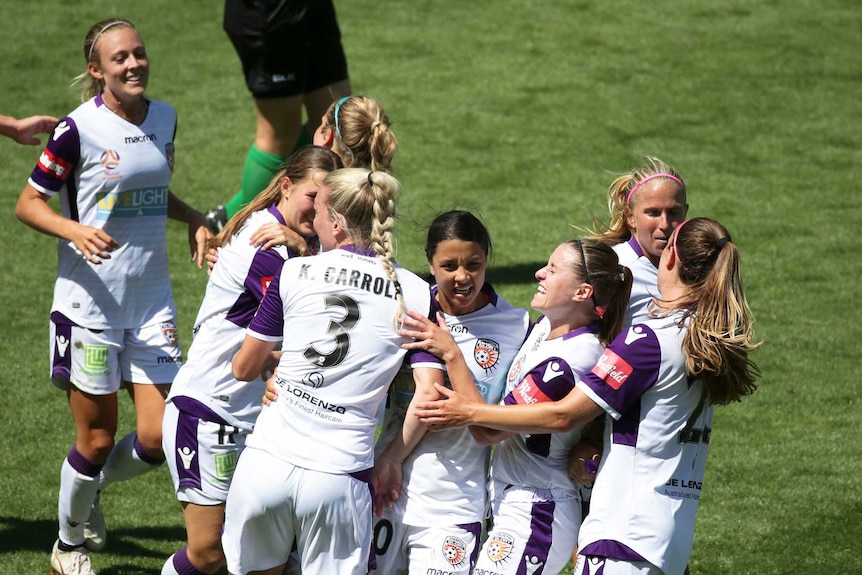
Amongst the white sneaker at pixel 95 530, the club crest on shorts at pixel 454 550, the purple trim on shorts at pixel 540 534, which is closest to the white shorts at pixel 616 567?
the purple trim on shorts at pixel 540 534

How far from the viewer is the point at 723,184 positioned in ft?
30.8

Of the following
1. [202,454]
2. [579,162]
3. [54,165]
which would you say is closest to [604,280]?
[202,454]

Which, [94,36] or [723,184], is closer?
[94,36]

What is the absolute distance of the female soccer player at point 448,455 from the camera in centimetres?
349

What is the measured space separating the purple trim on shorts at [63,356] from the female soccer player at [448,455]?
67.1 inches

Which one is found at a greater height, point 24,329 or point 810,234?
point 810,234

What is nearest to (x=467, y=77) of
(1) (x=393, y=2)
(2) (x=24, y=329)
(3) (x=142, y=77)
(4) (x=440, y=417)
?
(1) (x=393, y=2)

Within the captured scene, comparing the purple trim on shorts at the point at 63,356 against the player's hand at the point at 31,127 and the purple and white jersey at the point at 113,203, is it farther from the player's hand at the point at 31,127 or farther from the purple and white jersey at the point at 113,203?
the player's hand at the point at 31,127

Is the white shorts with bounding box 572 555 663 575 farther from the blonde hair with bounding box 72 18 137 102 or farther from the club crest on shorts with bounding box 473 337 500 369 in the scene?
the blonde hair with bounding box 72 18 137 102

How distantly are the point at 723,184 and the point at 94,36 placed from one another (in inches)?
Result: 244

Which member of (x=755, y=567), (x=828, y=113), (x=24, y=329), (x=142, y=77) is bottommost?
(x=24, y=329)

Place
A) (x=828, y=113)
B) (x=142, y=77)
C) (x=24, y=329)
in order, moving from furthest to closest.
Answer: (x=828, y=113), (x=24, y=329), (x=142, y=77)

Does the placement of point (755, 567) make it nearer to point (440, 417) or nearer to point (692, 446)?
point (692, 446)

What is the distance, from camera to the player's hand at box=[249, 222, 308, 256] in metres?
3.72
